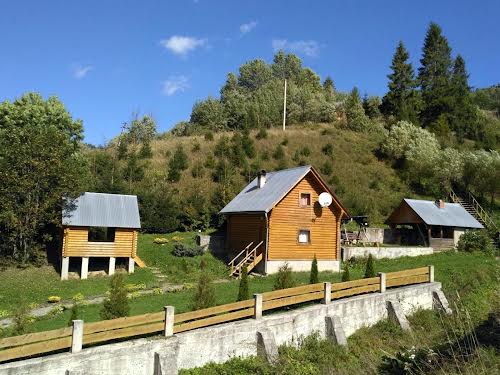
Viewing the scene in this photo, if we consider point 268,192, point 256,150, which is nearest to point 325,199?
point 268,192

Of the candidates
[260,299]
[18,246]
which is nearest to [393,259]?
[260,299]

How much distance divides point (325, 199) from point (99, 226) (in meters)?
13.9

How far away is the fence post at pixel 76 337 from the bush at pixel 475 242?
98.5 feet

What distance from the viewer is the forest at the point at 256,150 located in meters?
25.4

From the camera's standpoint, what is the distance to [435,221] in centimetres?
3450

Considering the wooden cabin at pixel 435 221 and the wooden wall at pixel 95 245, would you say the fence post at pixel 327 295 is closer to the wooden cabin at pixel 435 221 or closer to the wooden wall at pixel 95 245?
the wooden wall at pixel 95 245

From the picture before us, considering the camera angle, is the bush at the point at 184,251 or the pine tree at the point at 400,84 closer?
the bush at the point at 184,251

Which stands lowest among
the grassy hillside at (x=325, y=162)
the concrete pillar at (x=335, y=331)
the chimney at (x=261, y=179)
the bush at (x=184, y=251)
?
the concrete pillar at (x=335, y=331)

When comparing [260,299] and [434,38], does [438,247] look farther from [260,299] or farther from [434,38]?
[434,38]

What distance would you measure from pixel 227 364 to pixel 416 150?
4525 cm

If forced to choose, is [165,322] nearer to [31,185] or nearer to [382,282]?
[382,282]

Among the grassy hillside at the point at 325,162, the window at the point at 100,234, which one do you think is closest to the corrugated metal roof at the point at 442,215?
the grassy hillside at the point at 325,162

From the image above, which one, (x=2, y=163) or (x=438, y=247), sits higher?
(x=2, y=163)

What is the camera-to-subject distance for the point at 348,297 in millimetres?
17938
